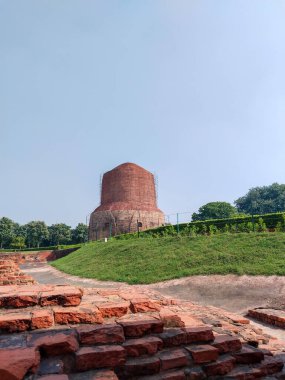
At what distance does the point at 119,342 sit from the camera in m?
2.19

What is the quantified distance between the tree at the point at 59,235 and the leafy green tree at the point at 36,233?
60.6 inches

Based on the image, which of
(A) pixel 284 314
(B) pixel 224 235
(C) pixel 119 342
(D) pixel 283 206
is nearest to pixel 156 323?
(C) pixel 119 342

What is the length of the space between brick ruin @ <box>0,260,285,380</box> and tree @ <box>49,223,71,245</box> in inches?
2169

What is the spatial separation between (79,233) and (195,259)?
48485 mm

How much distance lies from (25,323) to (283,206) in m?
49.3

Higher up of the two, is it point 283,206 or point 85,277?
point 283,206

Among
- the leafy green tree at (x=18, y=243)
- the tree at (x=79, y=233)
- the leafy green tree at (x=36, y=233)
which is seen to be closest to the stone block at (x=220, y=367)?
the leafy green tree at (x=18, y=243)

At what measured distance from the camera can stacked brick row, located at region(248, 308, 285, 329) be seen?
4531 mm

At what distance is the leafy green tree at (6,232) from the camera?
175 ft

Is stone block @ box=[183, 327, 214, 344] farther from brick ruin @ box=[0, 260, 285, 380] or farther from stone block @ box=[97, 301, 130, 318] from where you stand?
stone block @ box=[97, 301, 130, 318]

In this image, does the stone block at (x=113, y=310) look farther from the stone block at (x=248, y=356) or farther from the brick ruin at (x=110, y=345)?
the stone block at (x=248, y=356)

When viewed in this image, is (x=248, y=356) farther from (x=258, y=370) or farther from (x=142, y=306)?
(x=142, y=306)

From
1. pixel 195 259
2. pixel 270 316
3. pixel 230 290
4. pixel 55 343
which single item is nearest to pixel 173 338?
pixel 55 343

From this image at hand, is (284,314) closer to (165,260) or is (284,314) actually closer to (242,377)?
(242,377)
